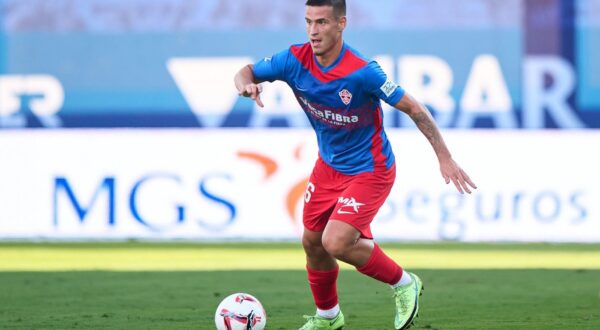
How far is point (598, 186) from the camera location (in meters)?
15.0

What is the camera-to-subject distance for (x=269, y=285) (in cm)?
1077

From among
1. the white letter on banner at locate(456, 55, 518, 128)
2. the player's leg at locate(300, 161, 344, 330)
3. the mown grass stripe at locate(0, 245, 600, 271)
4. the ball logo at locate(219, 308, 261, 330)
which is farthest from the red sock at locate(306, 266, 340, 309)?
the white letter on banner at locate(456, 55, 518, 128)

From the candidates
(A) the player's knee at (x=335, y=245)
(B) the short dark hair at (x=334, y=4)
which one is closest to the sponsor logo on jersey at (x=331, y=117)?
(B) the short dark hair at (x=334, y=4)

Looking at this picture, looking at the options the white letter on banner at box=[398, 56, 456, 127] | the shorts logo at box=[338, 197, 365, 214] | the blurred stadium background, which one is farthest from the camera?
the white letter on banner at box=[398, 56, 456, 127]

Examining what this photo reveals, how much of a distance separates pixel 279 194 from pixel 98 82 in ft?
10.6

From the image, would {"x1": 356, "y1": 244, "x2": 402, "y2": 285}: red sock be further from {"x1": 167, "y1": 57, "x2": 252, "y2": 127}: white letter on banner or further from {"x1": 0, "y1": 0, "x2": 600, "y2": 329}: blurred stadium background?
{"x1": 167, "y1": 57, "x2": 252, "y2": 127}: white letter on banner

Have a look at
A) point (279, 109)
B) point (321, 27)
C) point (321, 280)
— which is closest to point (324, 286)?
point (321, 280)

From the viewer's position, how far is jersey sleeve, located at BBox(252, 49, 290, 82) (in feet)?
24.8

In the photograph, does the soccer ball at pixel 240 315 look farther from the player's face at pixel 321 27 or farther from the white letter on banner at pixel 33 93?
the white letter on banner at pixel 33 93

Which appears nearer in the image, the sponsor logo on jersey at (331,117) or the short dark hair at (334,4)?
the short dark hair at (334,4)

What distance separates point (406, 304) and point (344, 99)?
130cm

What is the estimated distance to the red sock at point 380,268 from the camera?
296 inches

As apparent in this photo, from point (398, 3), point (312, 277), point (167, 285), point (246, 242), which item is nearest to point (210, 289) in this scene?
point (167, 285)

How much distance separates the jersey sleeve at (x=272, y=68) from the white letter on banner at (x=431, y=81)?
8647 mm
